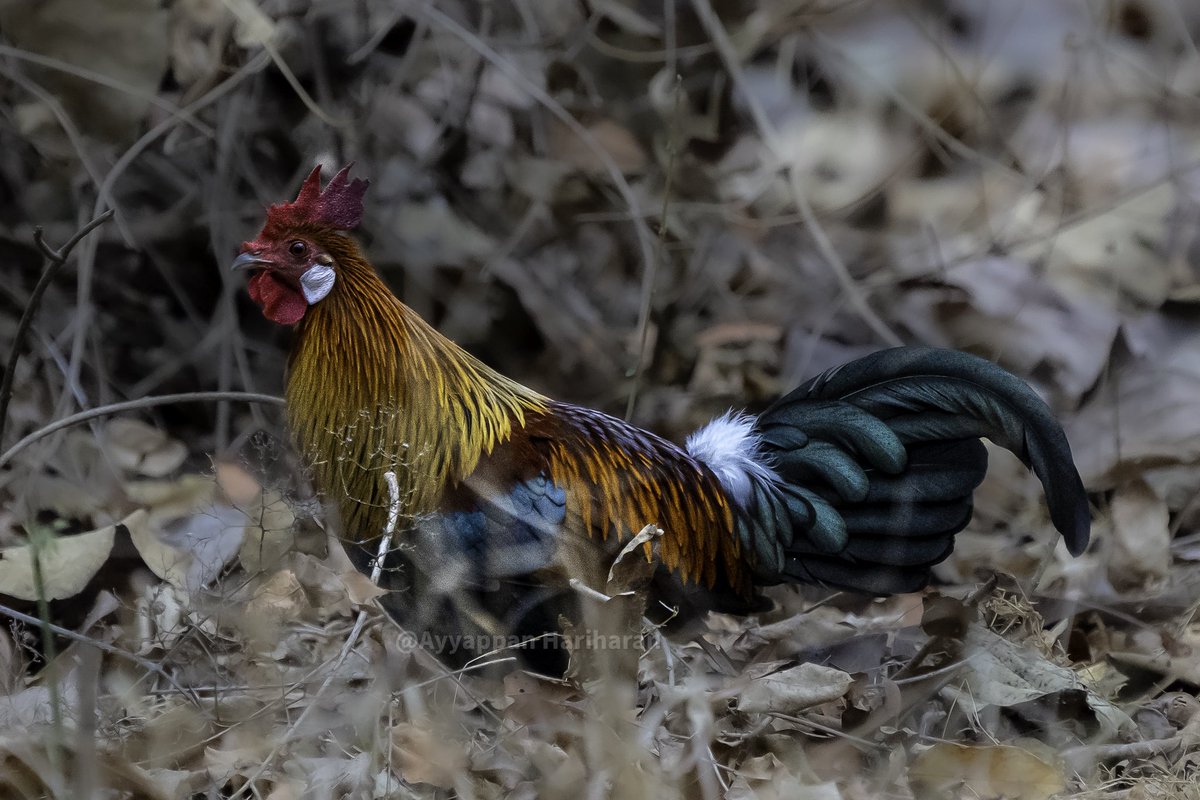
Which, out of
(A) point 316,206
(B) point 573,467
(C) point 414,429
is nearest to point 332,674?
(C) point 414,429

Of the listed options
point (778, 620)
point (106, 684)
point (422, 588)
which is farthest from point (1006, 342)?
point (106, 684)

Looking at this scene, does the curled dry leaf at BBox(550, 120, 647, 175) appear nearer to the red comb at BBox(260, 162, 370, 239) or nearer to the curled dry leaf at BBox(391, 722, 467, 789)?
the red comb at BBox(260, 162, 370, 239)

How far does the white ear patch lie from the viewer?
104 inches

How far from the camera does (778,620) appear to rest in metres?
3.30

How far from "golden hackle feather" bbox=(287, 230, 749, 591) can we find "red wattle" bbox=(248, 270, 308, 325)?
0.11 feet

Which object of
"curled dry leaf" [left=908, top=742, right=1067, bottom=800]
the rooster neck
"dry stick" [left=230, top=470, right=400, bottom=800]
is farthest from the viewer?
the rooster neck

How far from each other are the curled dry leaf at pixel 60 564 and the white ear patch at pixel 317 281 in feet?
2.43

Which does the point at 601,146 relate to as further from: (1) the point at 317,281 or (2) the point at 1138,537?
(2) the point at 1138,537

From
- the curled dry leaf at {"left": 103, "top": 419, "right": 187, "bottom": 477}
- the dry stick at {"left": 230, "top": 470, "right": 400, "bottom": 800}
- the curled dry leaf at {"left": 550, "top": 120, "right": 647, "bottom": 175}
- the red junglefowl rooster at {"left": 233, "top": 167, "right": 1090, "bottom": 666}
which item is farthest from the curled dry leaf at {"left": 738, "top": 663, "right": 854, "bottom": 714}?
the curled dry leaf at {"left": 550, "top": 120, "right": 647, "bottom": 175}

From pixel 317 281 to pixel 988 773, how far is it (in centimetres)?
165

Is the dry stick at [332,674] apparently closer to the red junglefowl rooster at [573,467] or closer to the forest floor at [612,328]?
the forest floor at [612,328]

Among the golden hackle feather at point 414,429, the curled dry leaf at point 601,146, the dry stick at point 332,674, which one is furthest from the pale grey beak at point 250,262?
the curled dry leaf at point 601,146

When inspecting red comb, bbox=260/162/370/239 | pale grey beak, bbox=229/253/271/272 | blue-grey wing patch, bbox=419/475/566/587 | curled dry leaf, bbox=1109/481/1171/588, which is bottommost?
curled dry leaf, bbox=1109/481/1171/588

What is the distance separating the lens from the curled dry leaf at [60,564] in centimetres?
267
